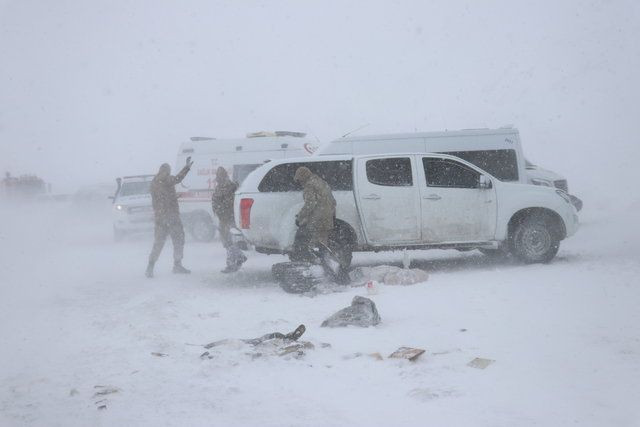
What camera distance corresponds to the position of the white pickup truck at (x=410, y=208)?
939 cm

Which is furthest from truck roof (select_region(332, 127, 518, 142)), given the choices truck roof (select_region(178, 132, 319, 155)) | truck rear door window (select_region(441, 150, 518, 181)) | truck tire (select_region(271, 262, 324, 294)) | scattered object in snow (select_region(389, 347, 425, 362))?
scattered object in snow (select_region(389, 347, 425, 362))

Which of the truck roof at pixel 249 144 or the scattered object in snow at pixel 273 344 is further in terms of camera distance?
the truck roof at pixel 249 144

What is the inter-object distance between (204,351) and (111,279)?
19.3 feet

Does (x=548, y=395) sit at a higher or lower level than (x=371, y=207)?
lower

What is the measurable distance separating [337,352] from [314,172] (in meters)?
4.58

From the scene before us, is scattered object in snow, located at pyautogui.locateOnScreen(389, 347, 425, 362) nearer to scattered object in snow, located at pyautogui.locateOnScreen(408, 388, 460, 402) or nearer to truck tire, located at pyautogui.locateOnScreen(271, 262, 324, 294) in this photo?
scattered object in snow, located at pyautogui.locateOnScreen(408, 388, 460, 402)

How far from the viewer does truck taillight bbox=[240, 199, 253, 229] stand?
9.37 metres

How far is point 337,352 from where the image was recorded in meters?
5.55

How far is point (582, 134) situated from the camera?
131 feet

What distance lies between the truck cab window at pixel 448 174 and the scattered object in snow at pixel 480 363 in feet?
16.4

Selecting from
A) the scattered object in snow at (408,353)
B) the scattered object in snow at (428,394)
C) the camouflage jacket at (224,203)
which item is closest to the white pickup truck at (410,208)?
the camouflage jacket at (224,203)

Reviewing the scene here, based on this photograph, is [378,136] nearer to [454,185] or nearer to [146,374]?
[454,185]

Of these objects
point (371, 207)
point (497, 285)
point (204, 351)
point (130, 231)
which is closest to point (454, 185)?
point (371, 207)

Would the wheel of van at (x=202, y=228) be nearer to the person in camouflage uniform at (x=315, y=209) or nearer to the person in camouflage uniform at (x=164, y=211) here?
the person in camouflage uniform at (x=164, y=211)
